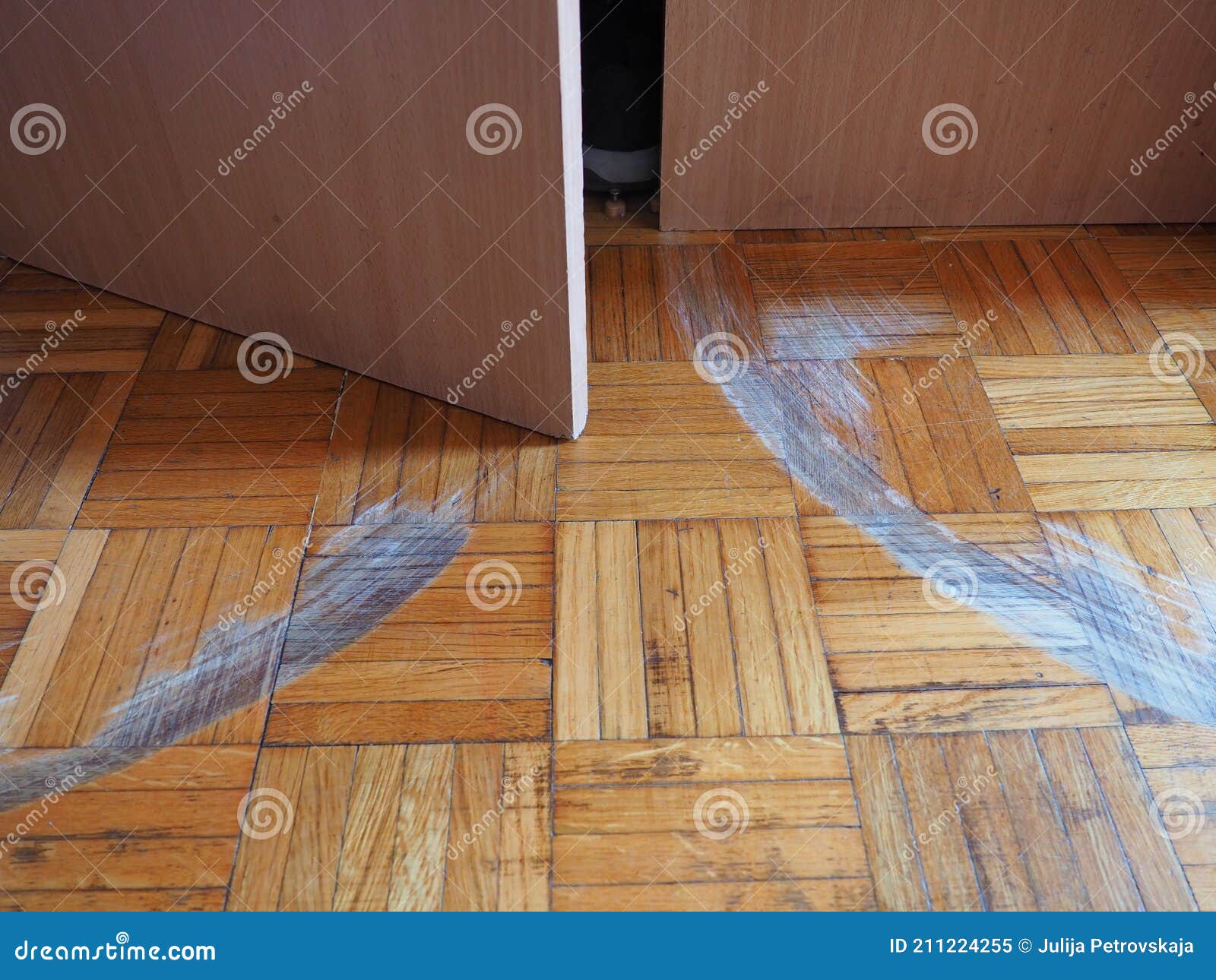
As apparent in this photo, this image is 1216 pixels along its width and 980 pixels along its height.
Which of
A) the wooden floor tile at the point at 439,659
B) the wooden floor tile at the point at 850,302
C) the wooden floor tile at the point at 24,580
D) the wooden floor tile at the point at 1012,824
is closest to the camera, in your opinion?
the wooden floor tile at the point at 1012,824

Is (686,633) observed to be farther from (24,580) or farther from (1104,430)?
(24,580)

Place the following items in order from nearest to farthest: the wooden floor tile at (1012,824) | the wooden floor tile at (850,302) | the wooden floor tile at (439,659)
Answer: the wooden floor tile at (1012,824) < the wooden floor tile at (439,659) < the wooden floor tile at (850,302)

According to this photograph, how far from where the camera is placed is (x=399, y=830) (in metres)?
1.21

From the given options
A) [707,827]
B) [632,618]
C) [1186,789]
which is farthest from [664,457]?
[1186,789]

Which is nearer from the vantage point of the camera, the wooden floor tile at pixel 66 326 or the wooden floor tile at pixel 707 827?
the wooden floor tile at pixel 707 827

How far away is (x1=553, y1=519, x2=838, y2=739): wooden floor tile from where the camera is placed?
131 centimetres

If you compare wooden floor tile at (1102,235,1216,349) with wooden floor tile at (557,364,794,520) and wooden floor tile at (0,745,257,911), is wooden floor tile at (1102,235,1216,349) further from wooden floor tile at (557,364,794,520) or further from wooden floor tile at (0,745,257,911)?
wooden floor tile at (0,745,257,911)

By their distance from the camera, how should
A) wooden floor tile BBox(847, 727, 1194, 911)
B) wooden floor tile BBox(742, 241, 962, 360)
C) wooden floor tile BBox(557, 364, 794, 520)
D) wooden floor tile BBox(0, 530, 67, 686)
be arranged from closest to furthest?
1. wooden floor tile BBox(847, 727, 1194, 911)
2. wooden floor tile BBox(0, 530, 67, 686)
3. wooden floor tile BBox(557, 364, 794, 520)
4. wooden floor tile BBox(742, 241, 962, 360)

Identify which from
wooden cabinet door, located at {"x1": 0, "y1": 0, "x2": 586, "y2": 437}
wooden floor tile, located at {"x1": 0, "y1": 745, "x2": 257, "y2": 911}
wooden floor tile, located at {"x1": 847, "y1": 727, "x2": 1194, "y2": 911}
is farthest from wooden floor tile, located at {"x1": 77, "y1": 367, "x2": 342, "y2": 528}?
wooden floor tile, located at {"x1": 847, "y1": 727, "x2": 1194, "y2": 911}

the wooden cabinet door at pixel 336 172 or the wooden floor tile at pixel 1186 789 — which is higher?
the wooden cabinet door at pixel 336 172

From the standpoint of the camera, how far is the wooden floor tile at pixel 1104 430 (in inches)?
62.4

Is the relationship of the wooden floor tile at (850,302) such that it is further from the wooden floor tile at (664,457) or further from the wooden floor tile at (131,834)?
the wooden floor tile at (131,834)

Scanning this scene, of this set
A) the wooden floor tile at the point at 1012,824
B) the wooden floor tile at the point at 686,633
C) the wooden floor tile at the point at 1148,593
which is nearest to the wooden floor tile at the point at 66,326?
the wooden floor tile at the point at 686,633

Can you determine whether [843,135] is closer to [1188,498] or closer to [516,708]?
[1188,498]
